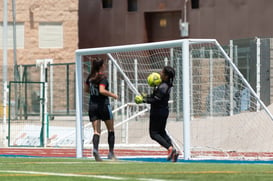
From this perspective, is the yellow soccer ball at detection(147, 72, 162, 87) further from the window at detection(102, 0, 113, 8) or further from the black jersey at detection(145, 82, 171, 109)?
the window at detection(102, 0, 113, 8)

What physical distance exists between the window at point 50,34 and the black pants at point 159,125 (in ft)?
109

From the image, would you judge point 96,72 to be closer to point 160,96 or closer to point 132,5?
point 160,96

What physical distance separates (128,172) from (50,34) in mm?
38400

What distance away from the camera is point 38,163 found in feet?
55.6

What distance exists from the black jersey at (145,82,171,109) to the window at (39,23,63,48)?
33.3 meters

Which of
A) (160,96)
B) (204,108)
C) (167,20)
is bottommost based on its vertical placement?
(204,108)

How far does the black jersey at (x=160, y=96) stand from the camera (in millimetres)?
19094

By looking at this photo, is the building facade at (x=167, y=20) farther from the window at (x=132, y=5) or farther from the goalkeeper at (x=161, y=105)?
the goalkeeper at (x=161, y=105)

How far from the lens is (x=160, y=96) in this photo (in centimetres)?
1911

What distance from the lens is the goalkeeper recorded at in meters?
19.1

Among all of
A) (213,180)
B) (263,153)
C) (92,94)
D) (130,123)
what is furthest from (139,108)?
(213,180)

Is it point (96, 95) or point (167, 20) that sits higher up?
point (167, 20)

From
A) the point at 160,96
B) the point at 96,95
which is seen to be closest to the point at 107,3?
the point at 96,95

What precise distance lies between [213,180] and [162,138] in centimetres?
649
